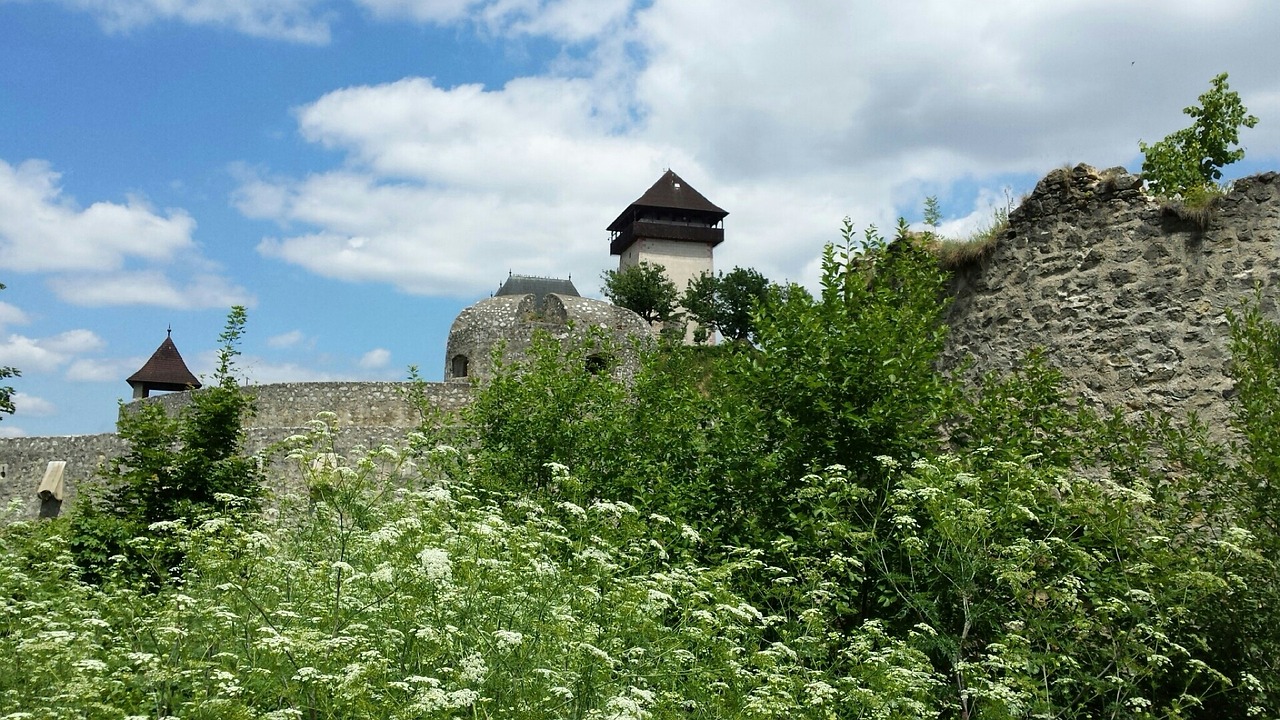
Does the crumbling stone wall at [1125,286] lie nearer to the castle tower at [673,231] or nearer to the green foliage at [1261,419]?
the green foliage at [1261,419]

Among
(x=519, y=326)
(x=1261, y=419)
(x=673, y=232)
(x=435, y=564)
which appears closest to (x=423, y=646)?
(x=435, y=564)

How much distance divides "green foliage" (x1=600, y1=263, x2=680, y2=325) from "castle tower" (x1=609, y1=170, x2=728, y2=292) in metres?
4.86

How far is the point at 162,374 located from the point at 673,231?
21.5m

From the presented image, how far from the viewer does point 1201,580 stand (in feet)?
15.8

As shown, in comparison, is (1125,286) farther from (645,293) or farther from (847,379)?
(645,293)

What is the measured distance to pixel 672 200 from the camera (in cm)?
4497

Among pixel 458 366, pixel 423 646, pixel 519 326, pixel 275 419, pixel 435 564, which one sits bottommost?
pixel 423 646

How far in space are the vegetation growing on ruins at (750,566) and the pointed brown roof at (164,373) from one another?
26.0 m

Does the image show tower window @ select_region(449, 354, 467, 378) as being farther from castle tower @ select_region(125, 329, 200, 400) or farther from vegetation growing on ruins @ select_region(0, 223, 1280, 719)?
castle tower @ select_region(125, 329, 200, 400)

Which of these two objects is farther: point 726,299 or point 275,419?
point 726,299

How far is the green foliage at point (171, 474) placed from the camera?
8406mm

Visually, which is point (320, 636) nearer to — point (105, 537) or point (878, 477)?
point (878, 477)

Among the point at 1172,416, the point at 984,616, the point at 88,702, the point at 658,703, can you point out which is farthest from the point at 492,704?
the point at 1172,416

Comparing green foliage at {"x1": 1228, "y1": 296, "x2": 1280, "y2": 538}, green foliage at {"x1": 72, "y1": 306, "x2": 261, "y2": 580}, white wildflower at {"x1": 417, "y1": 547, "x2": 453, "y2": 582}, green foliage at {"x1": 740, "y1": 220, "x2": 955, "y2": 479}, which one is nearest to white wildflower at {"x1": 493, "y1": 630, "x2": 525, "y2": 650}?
white wildflower at {"x1": 417, "y1": 547, "x2": 453, "y2": 582}
